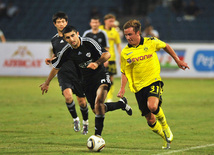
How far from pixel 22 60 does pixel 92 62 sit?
663 inches

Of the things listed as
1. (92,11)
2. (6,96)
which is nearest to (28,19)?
(92,11)

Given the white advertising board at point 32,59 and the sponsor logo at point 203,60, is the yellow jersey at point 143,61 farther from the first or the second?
the sponsor logo at point 203,60

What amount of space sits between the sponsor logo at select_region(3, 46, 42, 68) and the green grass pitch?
5967 millimetres

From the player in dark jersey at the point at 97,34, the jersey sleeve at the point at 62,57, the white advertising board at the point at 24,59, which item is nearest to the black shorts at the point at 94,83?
the jersey sleeve at the point at 62,57

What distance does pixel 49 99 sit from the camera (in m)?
16.8

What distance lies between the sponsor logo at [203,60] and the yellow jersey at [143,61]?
52.3 ft

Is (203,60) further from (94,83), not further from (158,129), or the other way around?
(158,129)

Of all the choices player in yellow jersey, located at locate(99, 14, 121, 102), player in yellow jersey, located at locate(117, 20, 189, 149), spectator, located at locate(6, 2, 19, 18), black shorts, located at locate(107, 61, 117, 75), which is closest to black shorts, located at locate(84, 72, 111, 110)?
player in yellow jersey, located at locate(117, 20, 189, 149)

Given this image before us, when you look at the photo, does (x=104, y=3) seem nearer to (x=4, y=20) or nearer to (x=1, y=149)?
(x=4, y=20)

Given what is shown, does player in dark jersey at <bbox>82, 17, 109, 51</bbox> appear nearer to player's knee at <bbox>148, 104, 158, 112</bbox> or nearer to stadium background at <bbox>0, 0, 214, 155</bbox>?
stadium background at <bbox>0, 0, 214, 155</bbox>

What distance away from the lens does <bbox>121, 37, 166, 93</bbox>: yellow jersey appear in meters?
8.30

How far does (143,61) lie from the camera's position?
830 cm

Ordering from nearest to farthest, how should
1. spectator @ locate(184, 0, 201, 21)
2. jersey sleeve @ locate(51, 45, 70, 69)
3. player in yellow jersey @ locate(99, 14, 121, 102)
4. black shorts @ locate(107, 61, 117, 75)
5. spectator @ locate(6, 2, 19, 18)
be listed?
jersey sleeve @ locate(51, 45, 70, 69) < player in yellow jersey @ locate(99, 14, 121, 102) < black shorts @ locate(107, 61, 117, 75) < spectator @ locate(184, 0, 201, 21) < spectator @ locate(6, 2, 19, 18)

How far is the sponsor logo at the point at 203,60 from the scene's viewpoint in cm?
2378
